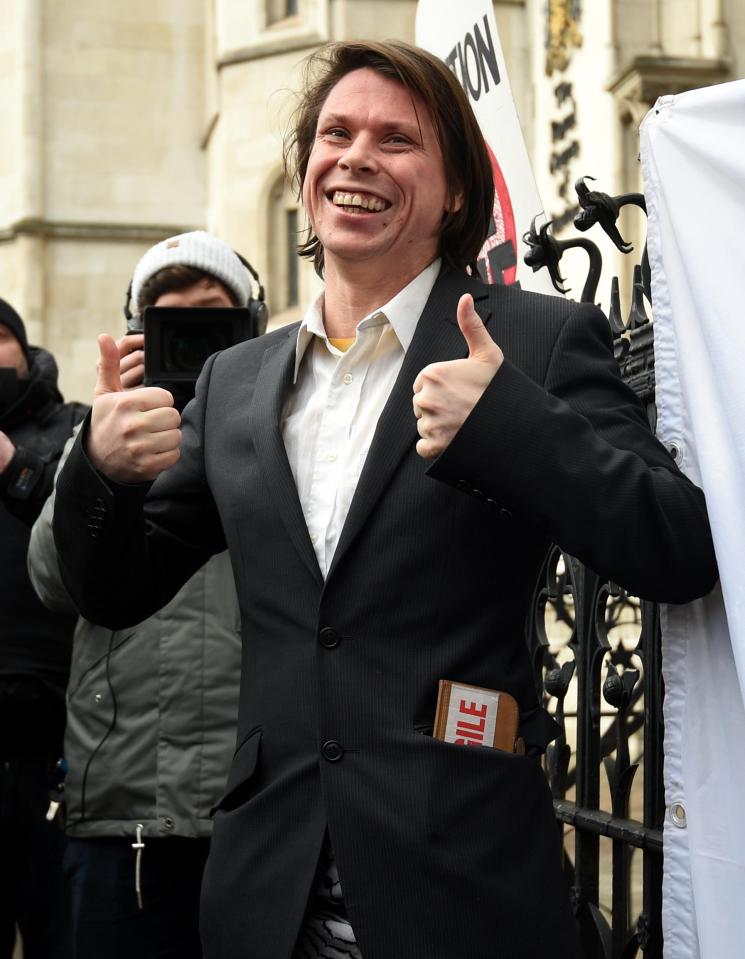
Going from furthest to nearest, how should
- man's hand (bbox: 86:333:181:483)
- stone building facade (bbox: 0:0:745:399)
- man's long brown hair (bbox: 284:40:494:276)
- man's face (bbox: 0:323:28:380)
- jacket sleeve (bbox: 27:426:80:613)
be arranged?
1. stone building facade (bbox: 0:0:745:399)
2. man's face (bbox: 0:323:28:380)
3. jacket sleeve (bbox: 27:426:80:613)
4. man's long brown hair (bbox: 284:40:494:276)
5. man's hand (bbox: 86:333:181:483)

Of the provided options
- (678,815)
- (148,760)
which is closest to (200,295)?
(148,760)

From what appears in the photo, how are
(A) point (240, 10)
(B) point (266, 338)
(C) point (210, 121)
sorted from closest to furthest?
(B) point (266, 338) → (A) point (240, 10) → (C) point (210, 121)

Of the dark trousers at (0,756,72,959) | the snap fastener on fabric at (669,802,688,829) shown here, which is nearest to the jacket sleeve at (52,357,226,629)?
the snap fastener on fabric at (669,802,688,829)

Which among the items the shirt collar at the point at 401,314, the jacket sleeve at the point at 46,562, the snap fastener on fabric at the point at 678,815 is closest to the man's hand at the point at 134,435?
the shirt collar at the point at 401,314

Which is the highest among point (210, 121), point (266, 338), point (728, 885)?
point (210, 121)

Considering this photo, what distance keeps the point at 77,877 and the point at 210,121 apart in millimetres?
17406

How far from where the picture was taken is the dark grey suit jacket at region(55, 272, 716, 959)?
180cm

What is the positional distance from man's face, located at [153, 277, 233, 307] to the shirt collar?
1.07 m

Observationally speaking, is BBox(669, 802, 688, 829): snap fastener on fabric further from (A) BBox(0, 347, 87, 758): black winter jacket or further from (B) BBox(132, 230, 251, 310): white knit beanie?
(A) BBox(0, 347, 87, 758): black winter jacket

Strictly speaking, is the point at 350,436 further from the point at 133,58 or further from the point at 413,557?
the point at 133,58

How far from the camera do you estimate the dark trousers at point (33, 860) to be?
363cm

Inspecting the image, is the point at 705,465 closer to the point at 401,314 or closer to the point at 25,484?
the point at 401,314

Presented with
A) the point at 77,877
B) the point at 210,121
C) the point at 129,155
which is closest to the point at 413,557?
the point at 77,877

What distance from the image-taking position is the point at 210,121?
1941 cm
